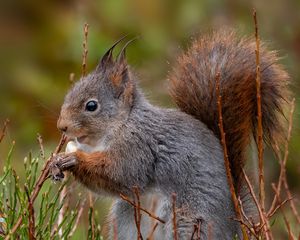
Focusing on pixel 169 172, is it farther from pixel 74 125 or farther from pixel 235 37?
pixel 235 37

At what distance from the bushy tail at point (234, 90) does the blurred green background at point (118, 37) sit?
5.86ft

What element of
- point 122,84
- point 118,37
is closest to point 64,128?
point 122,84

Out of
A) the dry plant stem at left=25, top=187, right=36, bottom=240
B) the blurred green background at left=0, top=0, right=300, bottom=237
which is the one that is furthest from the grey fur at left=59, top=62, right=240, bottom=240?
the blurred green background at left=0, top=0, right=300, bottom=237

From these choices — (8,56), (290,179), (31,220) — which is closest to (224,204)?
(31,220)

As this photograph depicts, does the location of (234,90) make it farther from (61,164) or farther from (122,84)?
(61,164)

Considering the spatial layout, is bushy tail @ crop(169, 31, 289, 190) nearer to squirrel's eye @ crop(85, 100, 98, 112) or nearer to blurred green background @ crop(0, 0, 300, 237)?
squirrel's eye @ crop(85, 100, 98, 112)

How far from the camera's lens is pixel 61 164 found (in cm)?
294

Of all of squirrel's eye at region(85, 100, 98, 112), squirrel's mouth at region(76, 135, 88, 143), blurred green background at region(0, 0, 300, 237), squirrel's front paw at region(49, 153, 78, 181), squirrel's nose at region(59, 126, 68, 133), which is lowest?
squirrel's front paw at region(49, 153, 78, 181)

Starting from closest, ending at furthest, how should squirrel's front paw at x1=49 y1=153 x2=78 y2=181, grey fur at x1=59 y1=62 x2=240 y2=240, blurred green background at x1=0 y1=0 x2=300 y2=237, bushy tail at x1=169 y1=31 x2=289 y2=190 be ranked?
squirrel's front paw at x1=49 y1=153 x2=78 y2=181, grey fur at x1=59 y1=62 x2=240 y2=240, bushy tail at x1=169 y1=31 x2=289 y2=190, blurred green background at x1=0 y1=0 x2=300 y2=237

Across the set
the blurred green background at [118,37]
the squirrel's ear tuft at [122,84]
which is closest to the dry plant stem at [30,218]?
the squirrel's ear tuft at [122,84]

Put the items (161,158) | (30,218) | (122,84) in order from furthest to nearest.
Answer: (122,84), (161,158), (30,218)

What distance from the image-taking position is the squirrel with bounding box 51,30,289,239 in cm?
301

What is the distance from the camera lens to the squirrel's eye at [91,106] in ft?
10.1

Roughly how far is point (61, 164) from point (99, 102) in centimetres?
29
